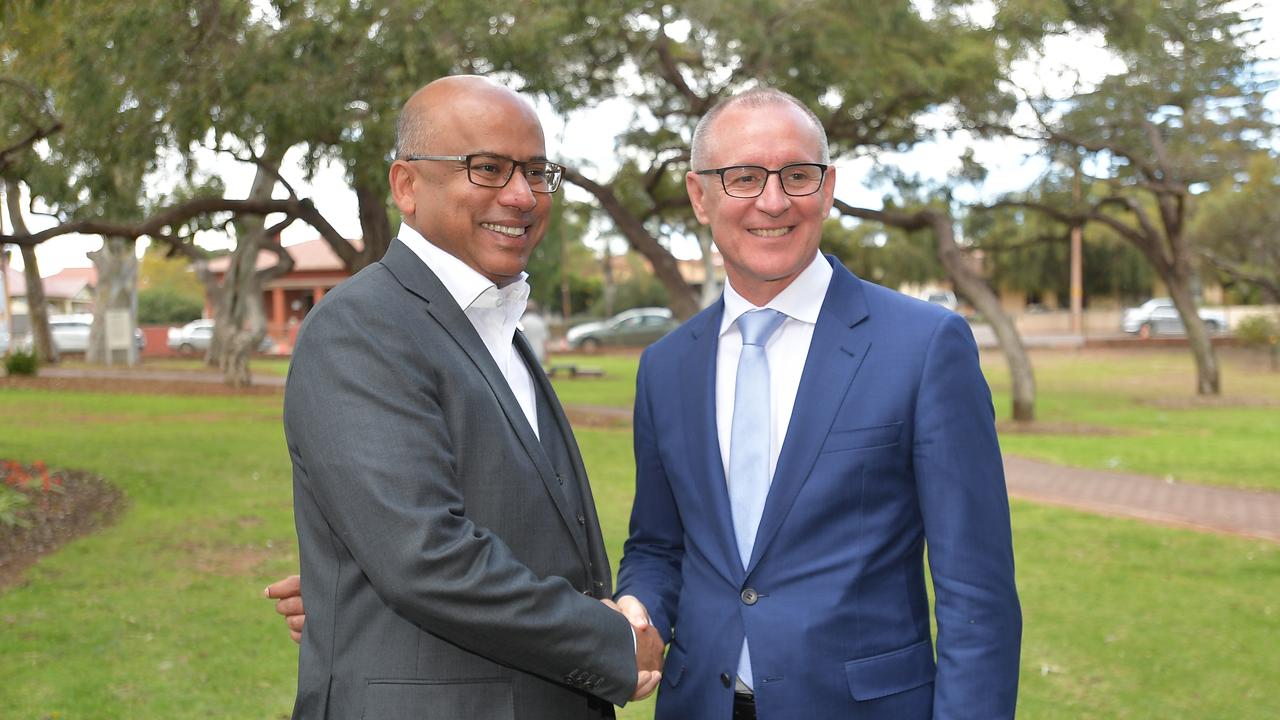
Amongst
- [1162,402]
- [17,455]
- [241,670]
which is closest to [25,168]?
[17,455]

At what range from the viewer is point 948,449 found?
2.27 m

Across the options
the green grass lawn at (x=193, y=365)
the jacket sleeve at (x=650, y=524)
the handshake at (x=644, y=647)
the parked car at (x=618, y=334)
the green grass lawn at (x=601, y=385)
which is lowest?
the green grass lawn at (x=601, y=385)

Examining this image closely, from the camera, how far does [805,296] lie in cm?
255

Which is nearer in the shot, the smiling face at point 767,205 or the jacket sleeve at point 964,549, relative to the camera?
the jacket sleeve at point 964,549

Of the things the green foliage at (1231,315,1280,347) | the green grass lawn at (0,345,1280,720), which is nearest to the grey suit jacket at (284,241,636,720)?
the green grass lawn at (0,345,1280,720)

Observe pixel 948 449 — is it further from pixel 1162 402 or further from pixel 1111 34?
pixel 1162 402

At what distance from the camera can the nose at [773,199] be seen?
2492 mm

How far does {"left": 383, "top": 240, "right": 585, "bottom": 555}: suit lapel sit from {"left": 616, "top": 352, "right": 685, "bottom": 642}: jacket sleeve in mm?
469

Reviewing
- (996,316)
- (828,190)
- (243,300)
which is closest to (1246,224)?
(996,316)

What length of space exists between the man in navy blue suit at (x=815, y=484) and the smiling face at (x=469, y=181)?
437 mm

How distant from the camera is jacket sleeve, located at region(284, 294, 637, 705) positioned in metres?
1.98

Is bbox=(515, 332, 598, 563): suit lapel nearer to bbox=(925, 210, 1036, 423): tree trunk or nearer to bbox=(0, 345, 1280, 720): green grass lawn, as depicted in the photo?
bbox=(0, 345, 1280, 720): green grass lawn

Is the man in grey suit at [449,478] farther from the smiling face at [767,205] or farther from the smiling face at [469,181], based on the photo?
the smiling face at [767,205]

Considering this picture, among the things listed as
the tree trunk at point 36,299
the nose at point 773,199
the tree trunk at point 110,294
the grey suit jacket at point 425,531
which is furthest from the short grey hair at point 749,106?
the tree trunk at point 110,294
